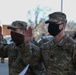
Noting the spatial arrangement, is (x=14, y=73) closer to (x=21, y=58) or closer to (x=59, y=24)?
(x=21, y=58)

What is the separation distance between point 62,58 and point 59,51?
10cm

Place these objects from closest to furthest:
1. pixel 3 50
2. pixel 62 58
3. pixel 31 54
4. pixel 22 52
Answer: pixel 62 58 < pixel 31 54 < pixel 22 52 < pixel 3 50

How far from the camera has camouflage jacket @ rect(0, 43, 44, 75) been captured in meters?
4.53

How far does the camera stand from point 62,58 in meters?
4.16

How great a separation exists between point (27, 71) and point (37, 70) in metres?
0.15

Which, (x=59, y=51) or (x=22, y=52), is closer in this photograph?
(x=59, y=51)

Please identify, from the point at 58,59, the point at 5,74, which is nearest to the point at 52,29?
the point at 58,59

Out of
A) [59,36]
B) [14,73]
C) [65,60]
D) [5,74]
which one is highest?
[59,36]

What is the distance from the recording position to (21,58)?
491 centimetres

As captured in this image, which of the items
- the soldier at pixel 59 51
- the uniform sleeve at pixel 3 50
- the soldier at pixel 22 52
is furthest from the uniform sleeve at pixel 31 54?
the uniform sleeve at pixel 3 50

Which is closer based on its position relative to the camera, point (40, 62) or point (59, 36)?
point (59, 36)

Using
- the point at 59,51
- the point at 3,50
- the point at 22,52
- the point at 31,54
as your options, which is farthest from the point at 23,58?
the point at 3,50

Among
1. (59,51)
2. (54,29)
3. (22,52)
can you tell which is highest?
(54,29)

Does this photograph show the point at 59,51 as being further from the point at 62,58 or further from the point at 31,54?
the point at 31,54
